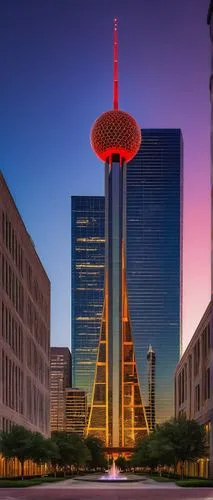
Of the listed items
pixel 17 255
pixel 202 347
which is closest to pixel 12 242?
pixel 17 255

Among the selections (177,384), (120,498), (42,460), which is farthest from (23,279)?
(120,498)

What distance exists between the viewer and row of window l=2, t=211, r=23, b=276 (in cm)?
8406

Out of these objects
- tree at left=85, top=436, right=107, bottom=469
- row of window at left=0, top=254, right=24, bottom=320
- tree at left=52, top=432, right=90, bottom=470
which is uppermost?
row of window at left=0, top=254, right=24, bottom=320

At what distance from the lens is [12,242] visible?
90.0 meters

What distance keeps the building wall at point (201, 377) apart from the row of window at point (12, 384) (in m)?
22.4

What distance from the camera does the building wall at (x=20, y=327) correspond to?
271 ft

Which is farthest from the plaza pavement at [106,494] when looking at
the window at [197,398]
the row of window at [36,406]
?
the row of window at [36,406]

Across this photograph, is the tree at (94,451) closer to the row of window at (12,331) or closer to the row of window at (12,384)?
the row of window at (12,384)

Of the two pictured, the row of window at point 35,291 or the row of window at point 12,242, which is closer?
the row of window at point 12,242

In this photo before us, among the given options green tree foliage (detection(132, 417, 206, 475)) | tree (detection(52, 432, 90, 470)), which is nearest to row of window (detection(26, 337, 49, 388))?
tree (detection(52, 432, 90, 470))

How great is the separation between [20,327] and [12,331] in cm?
694

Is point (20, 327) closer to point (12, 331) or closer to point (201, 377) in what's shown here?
point (12, 331)

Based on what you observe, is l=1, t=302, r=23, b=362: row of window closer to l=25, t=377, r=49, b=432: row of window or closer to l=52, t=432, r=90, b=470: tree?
l=25, t=377, r=49, b=432: row of window

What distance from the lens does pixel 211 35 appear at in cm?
7850
